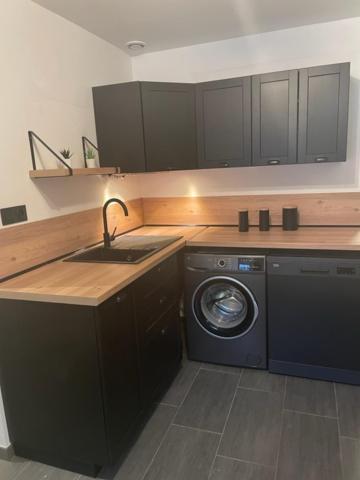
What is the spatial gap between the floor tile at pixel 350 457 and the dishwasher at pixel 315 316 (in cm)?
53

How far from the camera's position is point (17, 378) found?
1.81m

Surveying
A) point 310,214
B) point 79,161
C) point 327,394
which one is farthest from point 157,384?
point 310,214

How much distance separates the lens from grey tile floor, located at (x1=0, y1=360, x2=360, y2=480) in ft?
5.83

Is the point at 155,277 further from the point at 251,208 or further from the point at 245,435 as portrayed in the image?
the point at 251,208

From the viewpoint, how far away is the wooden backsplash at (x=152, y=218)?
2.00 meters

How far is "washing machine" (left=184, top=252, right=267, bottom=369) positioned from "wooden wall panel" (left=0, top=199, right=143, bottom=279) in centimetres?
71

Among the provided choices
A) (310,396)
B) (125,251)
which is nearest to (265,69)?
(125,251)

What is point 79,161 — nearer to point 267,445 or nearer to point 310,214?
point 310,214

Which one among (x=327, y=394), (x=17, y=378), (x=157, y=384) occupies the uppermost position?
(x=17, y=378)

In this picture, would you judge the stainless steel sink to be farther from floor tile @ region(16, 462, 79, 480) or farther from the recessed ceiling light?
the recessed ceiling light

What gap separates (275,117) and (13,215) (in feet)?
6.05

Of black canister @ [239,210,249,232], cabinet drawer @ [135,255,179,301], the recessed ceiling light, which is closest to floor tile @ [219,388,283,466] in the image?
cabinet drawer @ [135,255,179,301]

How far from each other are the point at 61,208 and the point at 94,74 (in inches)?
42.0

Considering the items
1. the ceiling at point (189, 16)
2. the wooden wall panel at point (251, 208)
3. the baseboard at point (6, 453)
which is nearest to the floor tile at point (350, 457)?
the wooden wall panel at point (251, 208)
